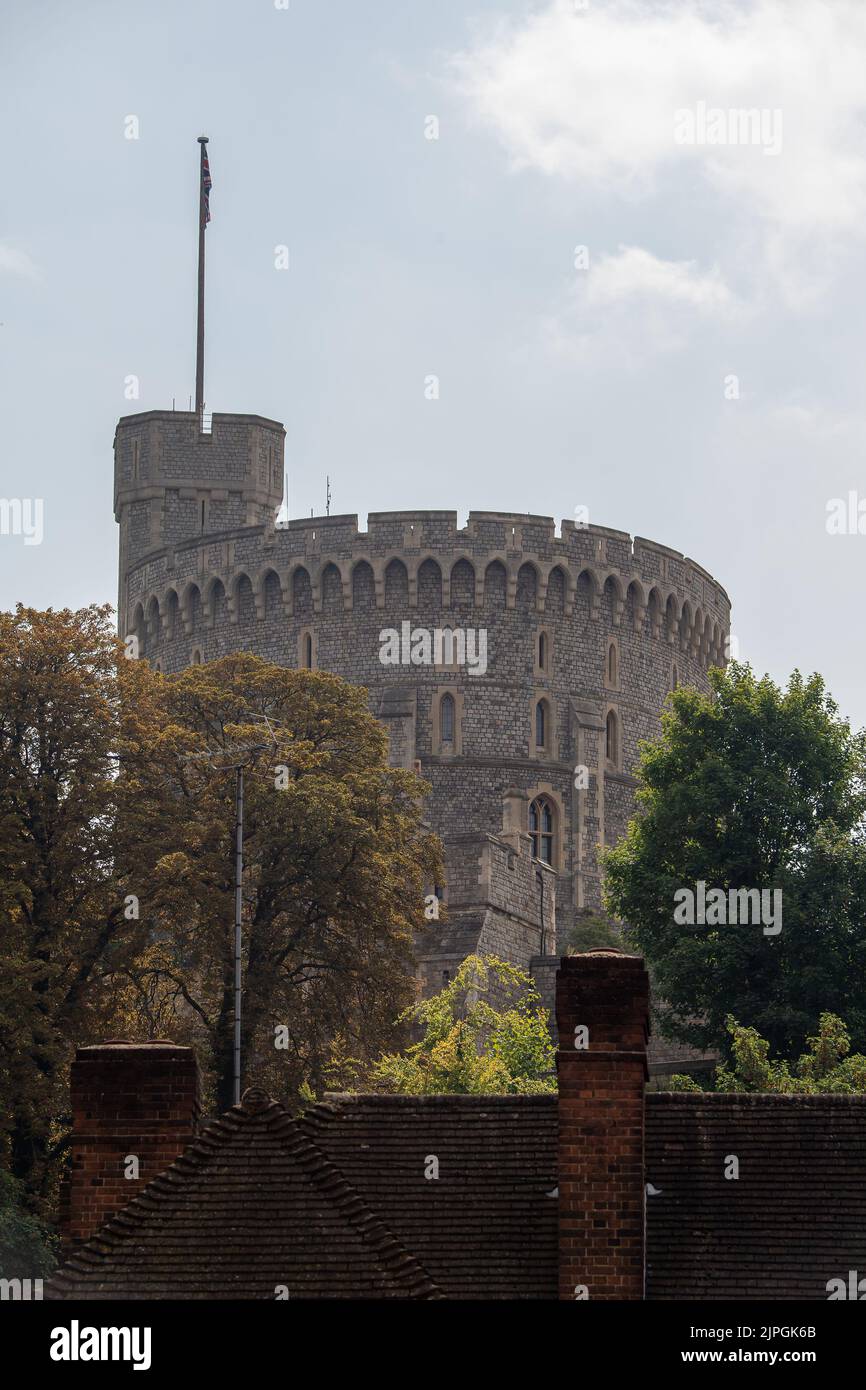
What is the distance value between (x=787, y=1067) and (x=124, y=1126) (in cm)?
2659

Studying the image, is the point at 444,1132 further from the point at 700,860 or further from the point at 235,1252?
the point at 700,860

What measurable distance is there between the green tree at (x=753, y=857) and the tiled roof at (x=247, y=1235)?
30.3 metres

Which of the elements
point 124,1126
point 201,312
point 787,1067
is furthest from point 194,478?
point 124,1126

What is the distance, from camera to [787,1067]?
156 feet

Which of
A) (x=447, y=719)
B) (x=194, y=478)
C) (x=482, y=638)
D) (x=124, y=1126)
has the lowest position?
(x=124, y=1126)

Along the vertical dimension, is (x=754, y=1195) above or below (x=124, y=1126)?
below

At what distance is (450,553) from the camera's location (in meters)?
77.8

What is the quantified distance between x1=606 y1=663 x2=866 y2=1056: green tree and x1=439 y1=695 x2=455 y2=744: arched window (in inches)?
659

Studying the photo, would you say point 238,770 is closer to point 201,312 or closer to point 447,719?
point 447,719
